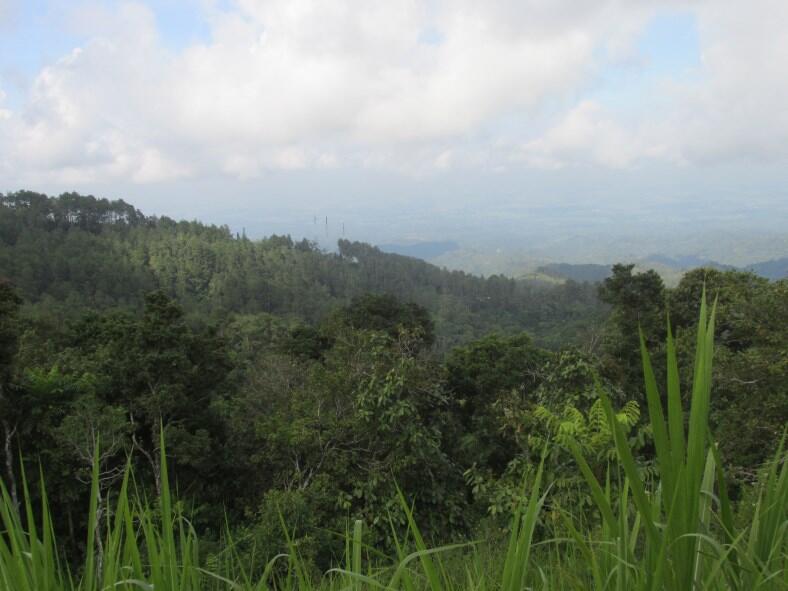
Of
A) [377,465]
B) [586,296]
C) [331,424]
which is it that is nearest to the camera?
[377,465]

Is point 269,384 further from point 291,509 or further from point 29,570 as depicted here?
point 29,570

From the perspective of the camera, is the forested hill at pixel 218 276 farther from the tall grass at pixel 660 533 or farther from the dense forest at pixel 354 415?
the tall grass at pixel 660 533

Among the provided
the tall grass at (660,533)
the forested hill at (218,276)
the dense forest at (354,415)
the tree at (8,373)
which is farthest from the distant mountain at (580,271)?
the tall grass at (660,533)

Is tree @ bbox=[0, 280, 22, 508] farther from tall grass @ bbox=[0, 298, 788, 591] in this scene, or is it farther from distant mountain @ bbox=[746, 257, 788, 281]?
distant mountain @ bbox=[746, 257, 788, 281]

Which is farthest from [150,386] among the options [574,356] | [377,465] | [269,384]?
[574,356]

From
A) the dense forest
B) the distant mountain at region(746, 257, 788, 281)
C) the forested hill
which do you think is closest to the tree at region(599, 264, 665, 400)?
the dense forest

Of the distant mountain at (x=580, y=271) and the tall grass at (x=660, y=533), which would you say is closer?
the tall grass at (x=660, y=533)

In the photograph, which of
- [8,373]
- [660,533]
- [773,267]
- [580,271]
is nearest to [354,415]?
[8,373]

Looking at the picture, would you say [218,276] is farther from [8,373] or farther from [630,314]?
[8,373]

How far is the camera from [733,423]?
329 inches

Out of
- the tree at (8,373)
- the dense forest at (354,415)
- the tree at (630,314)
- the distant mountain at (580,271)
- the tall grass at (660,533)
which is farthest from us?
the distant mountain at (580,271)

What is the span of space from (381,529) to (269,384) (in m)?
5.77

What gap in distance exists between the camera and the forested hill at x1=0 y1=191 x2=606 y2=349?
49.6 meters

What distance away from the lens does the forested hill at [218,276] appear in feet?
163
